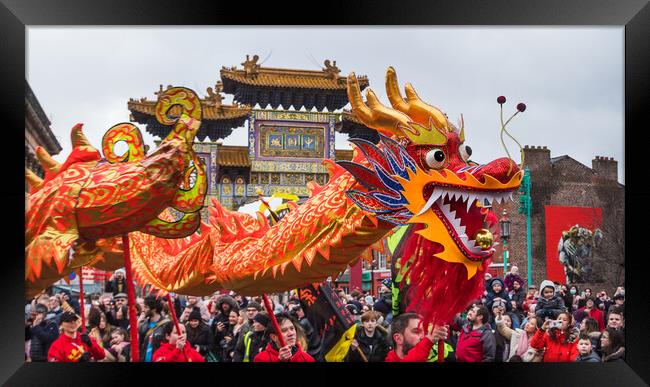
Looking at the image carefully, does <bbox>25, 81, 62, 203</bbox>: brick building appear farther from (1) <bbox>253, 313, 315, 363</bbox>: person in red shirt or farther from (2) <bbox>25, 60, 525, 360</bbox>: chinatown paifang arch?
(1) <bbox>253, 313, 315, 363</bbox>: person in red shirt

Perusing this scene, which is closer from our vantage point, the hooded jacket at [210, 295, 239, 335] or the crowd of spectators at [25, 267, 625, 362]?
the crowd of spectators at [25, 267, 625, 362]

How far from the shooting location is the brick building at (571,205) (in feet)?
19.2

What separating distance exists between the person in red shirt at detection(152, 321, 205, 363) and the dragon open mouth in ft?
6.60

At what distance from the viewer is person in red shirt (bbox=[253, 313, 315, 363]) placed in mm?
5504

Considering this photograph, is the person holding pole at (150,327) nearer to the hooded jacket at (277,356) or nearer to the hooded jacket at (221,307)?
the hooded jacket at (221,307)

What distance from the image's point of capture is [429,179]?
5035 millimetres

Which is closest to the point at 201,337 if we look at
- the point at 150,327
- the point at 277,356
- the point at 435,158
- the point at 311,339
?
the point at 150,327

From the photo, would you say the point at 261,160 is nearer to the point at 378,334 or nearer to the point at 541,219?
the point at 378,334

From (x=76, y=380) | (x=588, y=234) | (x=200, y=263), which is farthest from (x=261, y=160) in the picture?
(x=588, y=234)

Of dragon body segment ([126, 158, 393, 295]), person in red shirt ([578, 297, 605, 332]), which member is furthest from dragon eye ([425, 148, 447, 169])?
person in red shirt ([578, 297, 605, 332])

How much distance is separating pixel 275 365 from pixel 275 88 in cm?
214

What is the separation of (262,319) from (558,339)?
2237mm

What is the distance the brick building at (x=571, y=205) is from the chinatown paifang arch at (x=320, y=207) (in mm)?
688

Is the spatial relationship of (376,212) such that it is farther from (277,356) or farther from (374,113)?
(277,356)
